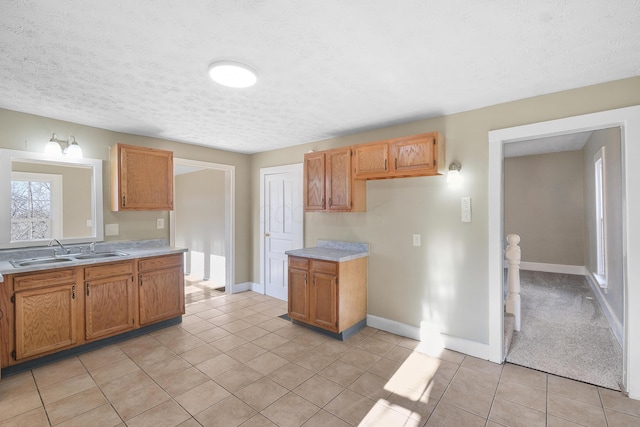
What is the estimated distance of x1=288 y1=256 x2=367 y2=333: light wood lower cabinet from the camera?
3256 millimetres

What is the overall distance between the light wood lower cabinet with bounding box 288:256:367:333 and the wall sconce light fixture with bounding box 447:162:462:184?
4.46ft

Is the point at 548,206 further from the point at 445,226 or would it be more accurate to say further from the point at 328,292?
the point at 328,292

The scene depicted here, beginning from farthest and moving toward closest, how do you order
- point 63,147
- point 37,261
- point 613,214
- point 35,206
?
point 613,214, point 63,147, point 35,206, point 37,261

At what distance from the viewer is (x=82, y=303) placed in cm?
291

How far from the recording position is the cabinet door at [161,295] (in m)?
3.35

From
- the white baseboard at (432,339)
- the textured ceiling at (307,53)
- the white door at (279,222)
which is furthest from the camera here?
the white door at (279,222)

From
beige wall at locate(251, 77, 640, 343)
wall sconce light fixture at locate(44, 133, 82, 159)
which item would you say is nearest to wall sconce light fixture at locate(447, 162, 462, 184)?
beige wall at locate(251, 77, 640, 343)

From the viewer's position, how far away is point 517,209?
6.79 meters

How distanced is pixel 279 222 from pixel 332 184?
150 cm

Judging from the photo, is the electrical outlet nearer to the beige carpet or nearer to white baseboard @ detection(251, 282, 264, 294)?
white baseboard @ detection(251, 282, 264, 294)

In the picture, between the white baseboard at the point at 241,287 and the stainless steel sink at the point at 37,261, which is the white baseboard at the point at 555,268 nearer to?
the white baseboard at the point at 241,287

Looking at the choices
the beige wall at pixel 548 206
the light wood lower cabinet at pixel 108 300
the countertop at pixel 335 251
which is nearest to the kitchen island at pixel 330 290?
the countertop at pixel 335 251

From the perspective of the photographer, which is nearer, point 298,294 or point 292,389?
point 292,389

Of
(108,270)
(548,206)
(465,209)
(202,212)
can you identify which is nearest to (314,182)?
(465,209)
